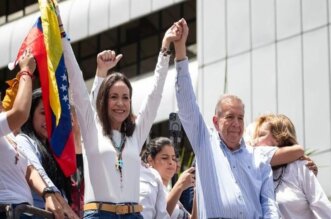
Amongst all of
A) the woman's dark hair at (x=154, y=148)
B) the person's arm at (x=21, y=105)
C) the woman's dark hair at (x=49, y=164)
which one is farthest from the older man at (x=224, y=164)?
the woman's dark hair at (x=154, y=148)

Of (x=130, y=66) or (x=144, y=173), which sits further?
(x=130, y=66)

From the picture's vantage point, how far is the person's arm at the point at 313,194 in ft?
27.0

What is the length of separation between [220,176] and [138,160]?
0.61m

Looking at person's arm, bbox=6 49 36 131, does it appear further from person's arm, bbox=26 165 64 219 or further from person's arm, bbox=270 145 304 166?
person's arm, bbox=270 145 304 166

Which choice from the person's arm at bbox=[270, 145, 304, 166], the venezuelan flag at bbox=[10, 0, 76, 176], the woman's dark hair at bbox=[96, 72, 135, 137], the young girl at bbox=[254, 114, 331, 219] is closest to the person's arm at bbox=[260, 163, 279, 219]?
the person's arm at bbox=[270, 145, 304, 166]

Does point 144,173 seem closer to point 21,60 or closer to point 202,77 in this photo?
point 21,60

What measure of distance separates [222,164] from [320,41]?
15651 mm

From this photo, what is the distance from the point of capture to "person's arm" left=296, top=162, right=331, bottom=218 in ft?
27.0

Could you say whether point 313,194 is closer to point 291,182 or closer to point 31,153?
point 291,182

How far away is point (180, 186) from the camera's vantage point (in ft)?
29.3

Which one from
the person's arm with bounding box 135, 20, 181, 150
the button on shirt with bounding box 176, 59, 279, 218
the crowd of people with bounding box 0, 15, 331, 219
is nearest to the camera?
the crowd of people with bounding box 0, 15, 331, 219

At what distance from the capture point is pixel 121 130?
7.98 m

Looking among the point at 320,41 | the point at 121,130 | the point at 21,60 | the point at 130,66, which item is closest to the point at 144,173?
Result: the point at 121,130

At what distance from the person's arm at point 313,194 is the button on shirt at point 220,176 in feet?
1.63
